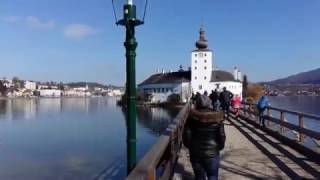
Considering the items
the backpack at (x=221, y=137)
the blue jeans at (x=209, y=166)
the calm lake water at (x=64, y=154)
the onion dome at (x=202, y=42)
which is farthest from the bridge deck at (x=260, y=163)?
the onion dome at (x=202, y=42)

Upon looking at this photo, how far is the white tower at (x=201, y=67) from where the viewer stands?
109 m

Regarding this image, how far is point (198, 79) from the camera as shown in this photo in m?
111

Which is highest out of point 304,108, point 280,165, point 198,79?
point 198,79

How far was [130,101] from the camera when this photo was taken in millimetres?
6113

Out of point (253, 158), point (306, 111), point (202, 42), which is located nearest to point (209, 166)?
point (253, 158)

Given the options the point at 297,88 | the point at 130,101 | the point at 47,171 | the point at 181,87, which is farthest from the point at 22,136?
the point at 297,88

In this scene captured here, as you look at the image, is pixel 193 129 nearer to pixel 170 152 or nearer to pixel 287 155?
pixel 170 152

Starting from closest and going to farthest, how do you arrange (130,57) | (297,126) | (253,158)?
(130,57)
(253,158)
(297,126)

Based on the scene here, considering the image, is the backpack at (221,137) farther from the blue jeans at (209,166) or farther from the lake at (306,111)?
the lake at (306,111)

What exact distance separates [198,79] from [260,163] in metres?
101

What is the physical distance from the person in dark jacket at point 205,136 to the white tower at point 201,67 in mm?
103028

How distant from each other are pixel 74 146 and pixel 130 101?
111ft

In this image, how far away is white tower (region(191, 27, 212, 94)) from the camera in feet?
359

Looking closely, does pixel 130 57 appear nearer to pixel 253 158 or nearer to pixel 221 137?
pixel 221 137
